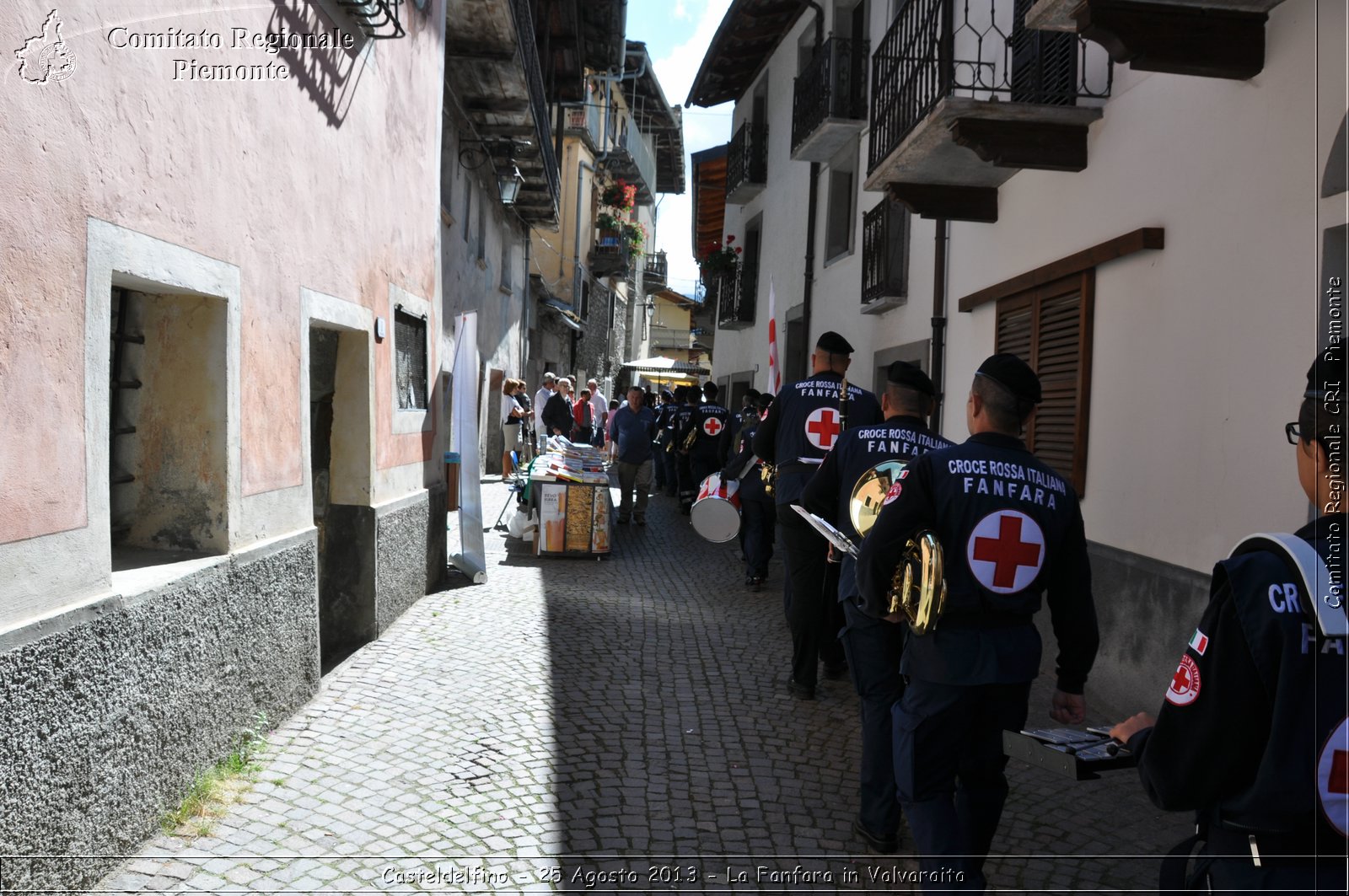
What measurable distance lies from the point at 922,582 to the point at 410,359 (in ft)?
20.3

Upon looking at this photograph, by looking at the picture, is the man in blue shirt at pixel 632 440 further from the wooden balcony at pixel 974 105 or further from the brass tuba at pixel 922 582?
Result: the brass tuba at pixel 922 582

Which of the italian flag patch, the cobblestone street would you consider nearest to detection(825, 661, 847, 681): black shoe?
the cobblestone street

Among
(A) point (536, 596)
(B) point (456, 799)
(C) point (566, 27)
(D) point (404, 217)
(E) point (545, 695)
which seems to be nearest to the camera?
(B) point (456, 799)

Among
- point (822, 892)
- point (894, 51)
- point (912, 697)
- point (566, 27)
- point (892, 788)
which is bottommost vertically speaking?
point (822, 892)

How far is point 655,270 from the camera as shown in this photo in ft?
172

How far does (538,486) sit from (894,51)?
567 cm

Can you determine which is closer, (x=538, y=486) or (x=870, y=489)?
(x=870, y=489)

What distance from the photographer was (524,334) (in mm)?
24266

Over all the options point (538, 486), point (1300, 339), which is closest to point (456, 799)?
point (1300, 339)

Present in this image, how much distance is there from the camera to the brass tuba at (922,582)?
10.6 ft

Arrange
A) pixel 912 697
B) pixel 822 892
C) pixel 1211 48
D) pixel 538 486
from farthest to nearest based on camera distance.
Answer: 1. pixel 538 486
2. pixel 1211 48
3. pixel 822 892
4. pixel 912 697

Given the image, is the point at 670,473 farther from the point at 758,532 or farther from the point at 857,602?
the point at 857,602

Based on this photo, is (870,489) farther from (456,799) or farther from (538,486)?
(538,486)

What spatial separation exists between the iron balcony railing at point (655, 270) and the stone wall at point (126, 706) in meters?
47.7
